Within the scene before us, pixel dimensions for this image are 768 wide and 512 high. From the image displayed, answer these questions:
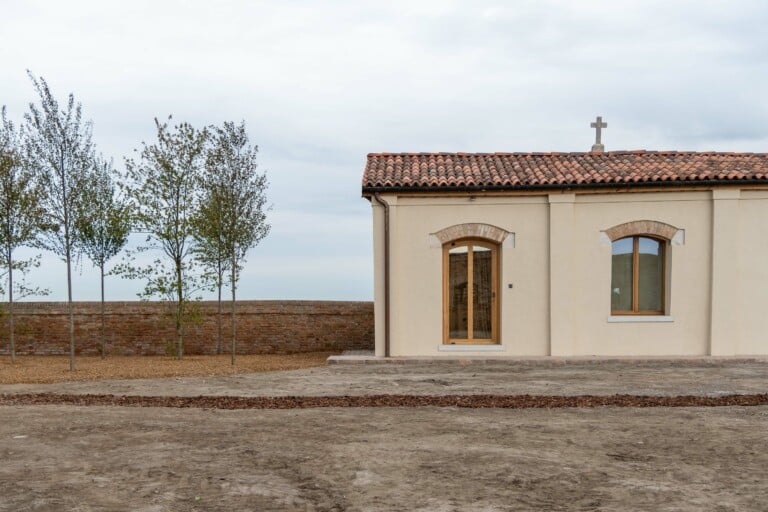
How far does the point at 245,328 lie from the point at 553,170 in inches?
350

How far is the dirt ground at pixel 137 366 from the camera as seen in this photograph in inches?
521

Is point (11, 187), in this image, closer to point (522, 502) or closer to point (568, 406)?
point (568, 406)

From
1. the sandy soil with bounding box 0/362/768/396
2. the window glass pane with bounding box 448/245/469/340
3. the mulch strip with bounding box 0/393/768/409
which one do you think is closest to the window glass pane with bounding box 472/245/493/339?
the window glass pane with bounding box 448/245/469/340

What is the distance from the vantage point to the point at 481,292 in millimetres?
15078

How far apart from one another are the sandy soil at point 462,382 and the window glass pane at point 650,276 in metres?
1.60

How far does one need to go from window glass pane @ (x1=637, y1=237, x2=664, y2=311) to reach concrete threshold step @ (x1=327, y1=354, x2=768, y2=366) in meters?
1.30

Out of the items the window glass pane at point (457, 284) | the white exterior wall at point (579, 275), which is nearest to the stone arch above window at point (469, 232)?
the white exterior wall at point (579, 275)

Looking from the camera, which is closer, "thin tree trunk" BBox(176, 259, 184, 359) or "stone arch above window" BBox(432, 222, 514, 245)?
"stone arch above window" BBox(432, 222, 514, 245)

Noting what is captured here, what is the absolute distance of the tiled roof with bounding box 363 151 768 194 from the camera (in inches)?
570

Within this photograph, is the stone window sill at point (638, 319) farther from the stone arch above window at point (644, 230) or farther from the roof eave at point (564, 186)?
the roof eave at point (564, 186)

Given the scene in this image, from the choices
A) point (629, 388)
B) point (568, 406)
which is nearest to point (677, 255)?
point (629, 388)

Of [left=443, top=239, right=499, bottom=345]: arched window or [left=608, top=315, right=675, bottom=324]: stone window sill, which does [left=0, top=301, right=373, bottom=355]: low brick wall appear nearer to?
[left=443, top=239, right=499, bottom=345]: arched window

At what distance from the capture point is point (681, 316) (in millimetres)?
14742

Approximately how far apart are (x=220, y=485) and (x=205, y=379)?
290 inches
